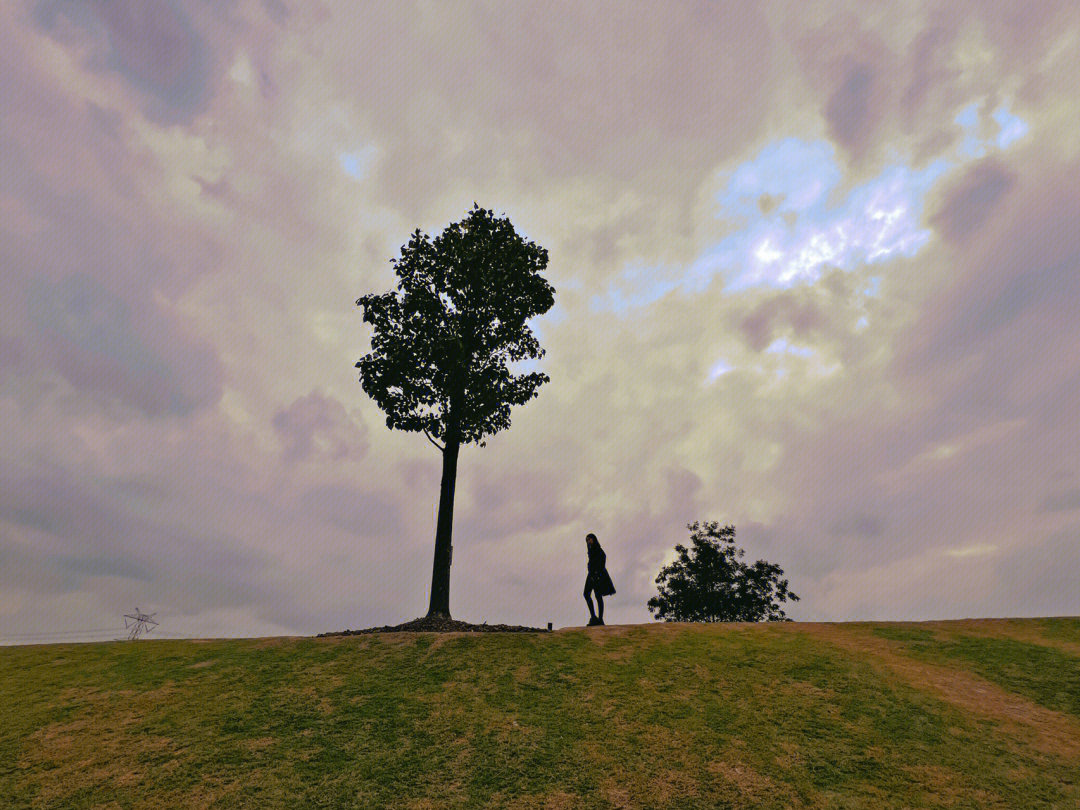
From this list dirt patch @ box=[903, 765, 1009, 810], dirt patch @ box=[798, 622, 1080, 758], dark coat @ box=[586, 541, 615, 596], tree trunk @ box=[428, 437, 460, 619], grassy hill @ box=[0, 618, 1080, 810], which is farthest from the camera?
tree trunk @ box=[428, 437, 460, 619]

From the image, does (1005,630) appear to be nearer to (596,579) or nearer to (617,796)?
(596,579)

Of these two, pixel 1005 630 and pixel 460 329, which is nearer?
pixel 1005 630

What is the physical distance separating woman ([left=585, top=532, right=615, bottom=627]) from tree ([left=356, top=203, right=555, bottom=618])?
589 cm

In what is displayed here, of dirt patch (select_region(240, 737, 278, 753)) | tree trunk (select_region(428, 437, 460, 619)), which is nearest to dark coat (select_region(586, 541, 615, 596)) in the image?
tree trunk (select_region(428, 437, 460, 619))

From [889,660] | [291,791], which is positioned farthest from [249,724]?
[889,660]

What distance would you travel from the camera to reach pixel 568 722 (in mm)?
10781

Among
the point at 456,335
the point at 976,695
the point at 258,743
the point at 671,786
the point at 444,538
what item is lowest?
the point at 671,786

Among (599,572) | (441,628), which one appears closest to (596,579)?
(599,572)

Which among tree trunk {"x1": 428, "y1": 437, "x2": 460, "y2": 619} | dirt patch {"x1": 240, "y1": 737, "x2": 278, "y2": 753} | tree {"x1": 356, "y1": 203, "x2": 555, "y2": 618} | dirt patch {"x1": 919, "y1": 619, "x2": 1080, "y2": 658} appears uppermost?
tree {"x1": 356, "y1": 203, "x2": 555, "y2": 618}

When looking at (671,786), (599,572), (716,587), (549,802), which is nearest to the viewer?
(549,802)

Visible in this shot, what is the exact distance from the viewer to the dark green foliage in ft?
74.8

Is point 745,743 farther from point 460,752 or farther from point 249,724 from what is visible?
point 249,724

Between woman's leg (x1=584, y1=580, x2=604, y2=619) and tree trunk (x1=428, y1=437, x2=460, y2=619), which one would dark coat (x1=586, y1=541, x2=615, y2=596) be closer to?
woman's leg (x1=584, y1=580, x2=604, y2=619)

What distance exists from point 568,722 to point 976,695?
7.70 m
